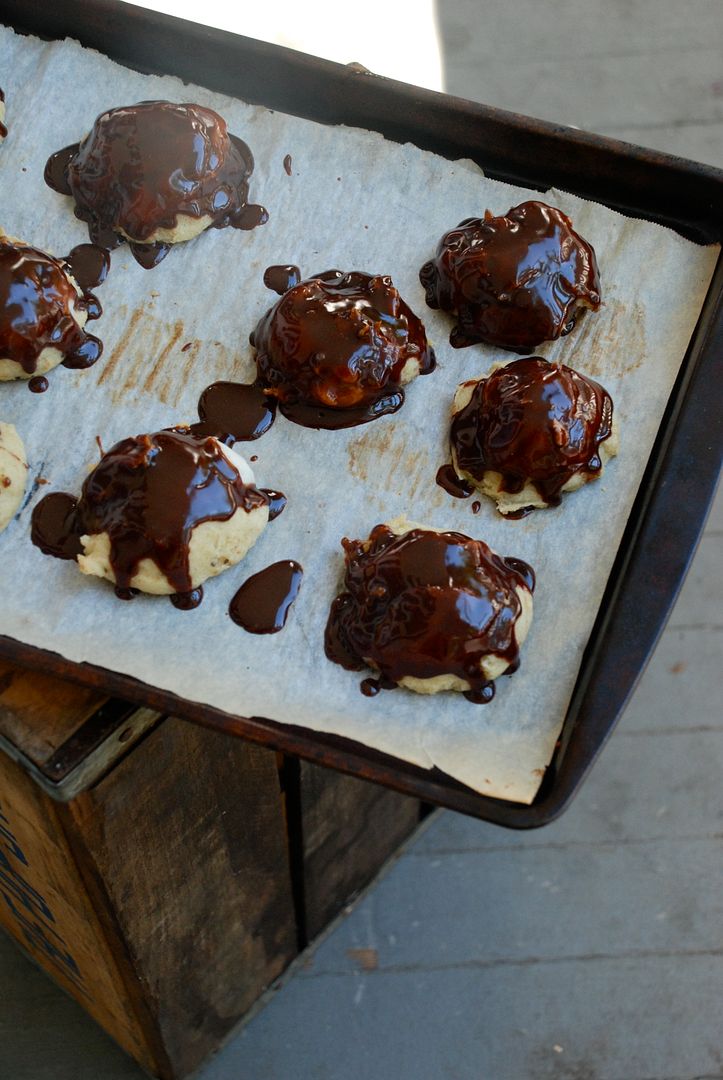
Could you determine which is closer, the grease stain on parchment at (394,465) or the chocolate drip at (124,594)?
the chocolate drip at (124,594)

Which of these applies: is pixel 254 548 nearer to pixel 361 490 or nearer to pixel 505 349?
pixel 361 490

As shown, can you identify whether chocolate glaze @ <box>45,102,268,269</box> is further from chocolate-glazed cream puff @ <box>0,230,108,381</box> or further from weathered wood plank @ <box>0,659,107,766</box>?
weathered wood plank @ <box>0,659,107,766</box>

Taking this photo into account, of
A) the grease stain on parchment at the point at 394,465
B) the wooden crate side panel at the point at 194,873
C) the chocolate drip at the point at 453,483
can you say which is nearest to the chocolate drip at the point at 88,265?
the grease stain on parchment at the point at 394,465

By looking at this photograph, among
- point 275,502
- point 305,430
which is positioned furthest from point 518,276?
point 275,502

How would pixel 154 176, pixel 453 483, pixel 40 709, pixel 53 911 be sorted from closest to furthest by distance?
pixel 40 709, pixel 453 483, pixel 154 176, pixel 53 911

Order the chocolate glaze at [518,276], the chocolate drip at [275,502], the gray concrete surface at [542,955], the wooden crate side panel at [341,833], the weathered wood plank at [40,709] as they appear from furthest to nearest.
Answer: the gray concrete surface at [542,955], the wooden crate side panel at [341,833], the chocolate glaze at [518,276], the chocolate drip at [275,502], the weathered wood plank at [40,709]

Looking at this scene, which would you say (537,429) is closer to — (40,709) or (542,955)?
(40,709)

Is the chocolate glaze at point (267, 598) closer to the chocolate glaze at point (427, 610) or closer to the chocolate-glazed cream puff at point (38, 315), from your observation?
the chocolate glaze at point (427, 610)
